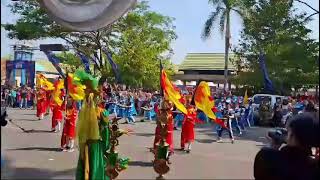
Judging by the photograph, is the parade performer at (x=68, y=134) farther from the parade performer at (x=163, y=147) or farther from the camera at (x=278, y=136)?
the camera at (x=278, y=136)

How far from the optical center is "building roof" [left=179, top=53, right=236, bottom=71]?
3734 centimetres

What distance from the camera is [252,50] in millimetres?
24188

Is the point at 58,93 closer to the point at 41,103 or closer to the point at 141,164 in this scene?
the point at 41,103

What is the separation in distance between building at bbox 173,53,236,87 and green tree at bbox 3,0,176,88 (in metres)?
4.68

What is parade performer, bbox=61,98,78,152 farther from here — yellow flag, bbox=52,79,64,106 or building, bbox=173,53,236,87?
building, bbox=173,53,236,87

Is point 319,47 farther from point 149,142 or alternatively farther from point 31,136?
point 31,136

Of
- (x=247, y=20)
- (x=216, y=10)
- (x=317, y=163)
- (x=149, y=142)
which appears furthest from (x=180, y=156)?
(x=216, y=10)

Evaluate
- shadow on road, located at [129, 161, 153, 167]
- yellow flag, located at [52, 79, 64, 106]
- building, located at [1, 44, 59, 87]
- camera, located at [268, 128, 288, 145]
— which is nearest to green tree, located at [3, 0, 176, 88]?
building, located at [1, 44, 59, 87]

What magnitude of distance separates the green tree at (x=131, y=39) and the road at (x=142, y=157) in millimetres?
14521

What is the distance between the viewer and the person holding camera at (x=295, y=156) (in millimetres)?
2422

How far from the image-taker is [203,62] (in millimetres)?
39500

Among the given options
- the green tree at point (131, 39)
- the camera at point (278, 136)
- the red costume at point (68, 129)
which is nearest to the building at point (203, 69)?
the green tree at point (131, 39)

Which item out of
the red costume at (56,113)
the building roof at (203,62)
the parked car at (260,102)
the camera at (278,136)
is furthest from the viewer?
the building roof at (203,62)

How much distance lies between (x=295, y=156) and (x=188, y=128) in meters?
8.91
